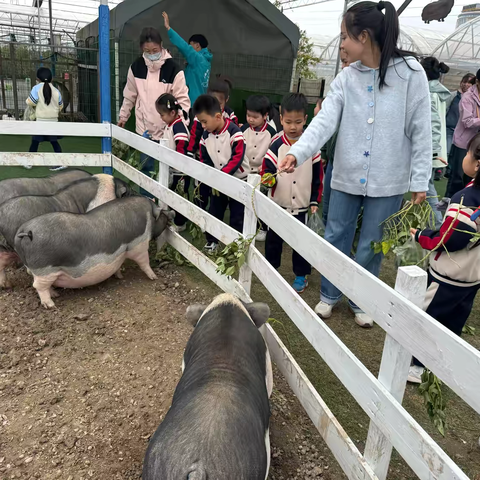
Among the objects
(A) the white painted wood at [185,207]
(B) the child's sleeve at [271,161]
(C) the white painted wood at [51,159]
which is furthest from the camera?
(C) the white painted wood at [51,159]

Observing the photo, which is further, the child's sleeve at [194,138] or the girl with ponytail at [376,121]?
the child's sleeve at [194,138]

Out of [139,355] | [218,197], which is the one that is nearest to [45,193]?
[218,197]

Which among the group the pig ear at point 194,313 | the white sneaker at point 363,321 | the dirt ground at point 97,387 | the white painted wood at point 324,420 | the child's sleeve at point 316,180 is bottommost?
the dirt ground at point 97,387

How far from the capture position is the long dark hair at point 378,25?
8.88ft

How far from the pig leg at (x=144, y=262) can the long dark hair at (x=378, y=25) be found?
2587mm

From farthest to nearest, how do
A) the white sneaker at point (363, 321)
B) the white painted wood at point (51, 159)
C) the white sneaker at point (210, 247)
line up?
1. the white painted wood at point (51, 159)
2. the white sneaker at point (210, 247)
3. the white sneaker at point (363, 321)

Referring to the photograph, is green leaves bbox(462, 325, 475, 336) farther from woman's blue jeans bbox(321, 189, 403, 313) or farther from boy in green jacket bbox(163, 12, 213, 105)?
boy in green jacket bbox(163, 12, 213, 105)

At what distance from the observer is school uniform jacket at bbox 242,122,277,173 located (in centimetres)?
492

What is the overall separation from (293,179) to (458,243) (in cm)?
165

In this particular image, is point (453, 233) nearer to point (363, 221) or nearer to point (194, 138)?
point (363, 221)

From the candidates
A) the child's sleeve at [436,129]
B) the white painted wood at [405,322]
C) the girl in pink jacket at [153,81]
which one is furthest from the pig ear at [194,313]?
the child's sleeve at [436,129]

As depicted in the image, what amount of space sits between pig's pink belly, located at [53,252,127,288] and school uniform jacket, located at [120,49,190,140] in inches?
81.5

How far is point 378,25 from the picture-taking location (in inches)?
108

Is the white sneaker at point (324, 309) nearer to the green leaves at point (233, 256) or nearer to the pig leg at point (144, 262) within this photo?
the green leaves at point (233, 256)
